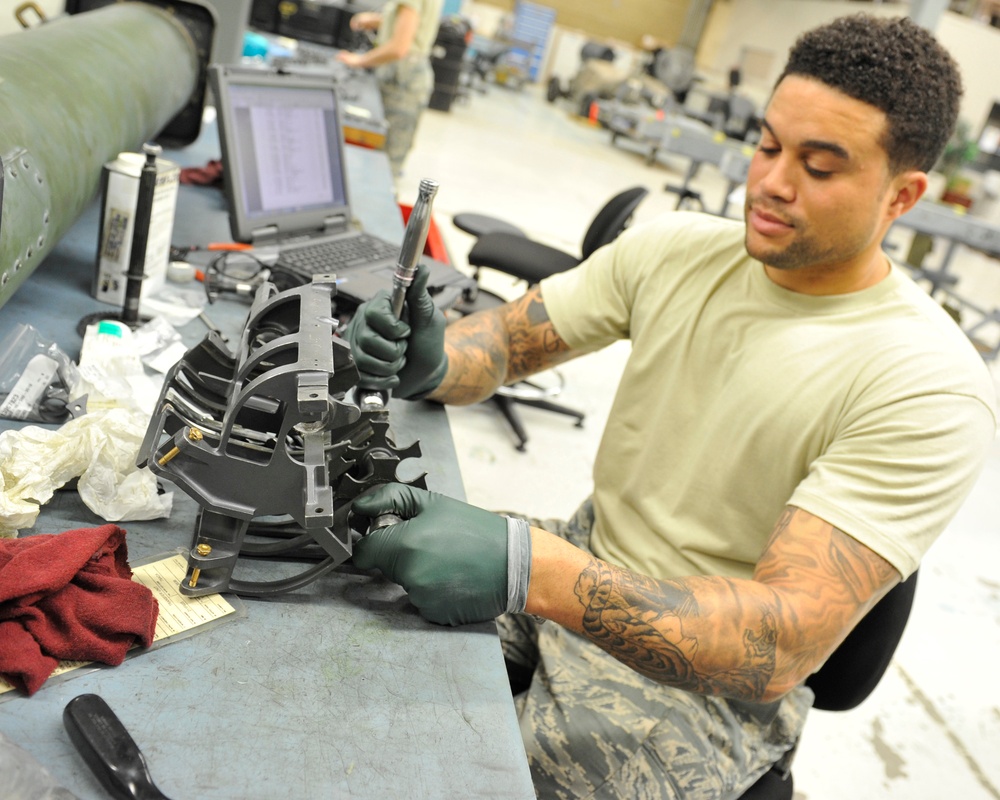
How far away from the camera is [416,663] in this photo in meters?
0.87

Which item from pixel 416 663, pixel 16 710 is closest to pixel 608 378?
pixel 416 663

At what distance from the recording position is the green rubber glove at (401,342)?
1.20m

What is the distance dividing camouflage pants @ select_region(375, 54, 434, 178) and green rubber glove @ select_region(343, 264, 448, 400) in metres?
3.03

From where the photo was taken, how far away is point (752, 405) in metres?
1.25

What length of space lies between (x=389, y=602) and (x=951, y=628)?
2.47m

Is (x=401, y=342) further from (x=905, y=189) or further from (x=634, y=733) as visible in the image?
(x=905, y=189)

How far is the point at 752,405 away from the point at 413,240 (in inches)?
22.1

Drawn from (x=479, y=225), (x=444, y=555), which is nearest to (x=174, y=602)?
(x=444, y=555)

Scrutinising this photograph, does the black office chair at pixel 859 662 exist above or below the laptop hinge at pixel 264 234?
below

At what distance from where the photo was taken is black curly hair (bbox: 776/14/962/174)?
1136mm

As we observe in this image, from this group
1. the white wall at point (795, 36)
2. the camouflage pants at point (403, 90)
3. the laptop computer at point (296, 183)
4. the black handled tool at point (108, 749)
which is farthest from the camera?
the white wall at point (795, 36)

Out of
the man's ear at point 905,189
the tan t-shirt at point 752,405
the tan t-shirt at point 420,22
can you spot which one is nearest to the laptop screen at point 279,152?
the tan t-shirt at point 752,405

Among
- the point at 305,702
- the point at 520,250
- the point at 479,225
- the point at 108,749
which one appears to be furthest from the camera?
the point at 479,225

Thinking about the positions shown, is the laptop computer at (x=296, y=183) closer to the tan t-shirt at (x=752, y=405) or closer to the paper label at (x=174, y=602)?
the tan t-shirt at (x=752, y=405)
